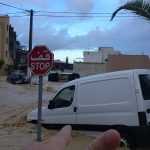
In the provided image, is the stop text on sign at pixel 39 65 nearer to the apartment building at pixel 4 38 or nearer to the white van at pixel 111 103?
the white van at pixel 111 103

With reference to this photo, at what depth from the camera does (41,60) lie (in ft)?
38.1

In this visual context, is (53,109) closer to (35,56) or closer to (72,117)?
(72,117)

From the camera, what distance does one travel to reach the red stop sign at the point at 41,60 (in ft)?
37.5

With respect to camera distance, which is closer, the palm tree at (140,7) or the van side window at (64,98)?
the van side window at (64,98)

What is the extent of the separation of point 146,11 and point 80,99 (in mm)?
3390

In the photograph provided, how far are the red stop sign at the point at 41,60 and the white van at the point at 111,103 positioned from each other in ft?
5.63

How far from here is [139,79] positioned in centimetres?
1187

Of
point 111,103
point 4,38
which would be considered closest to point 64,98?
point 111,103

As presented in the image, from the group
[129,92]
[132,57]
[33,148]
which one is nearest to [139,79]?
[129,92]

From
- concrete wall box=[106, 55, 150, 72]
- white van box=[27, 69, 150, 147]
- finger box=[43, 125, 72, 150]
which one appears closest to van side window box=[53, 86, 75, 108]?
white van box=[27, 69, 150, 147]

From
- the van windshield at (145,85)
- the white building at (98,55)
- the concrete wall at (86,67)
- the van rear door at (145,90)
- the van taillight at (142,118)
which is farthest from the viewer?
the white building at (98,55)

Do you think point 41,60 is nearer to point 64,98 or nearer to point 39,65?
point 39,65

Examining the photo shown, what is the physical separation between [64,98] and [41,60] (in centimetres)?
292

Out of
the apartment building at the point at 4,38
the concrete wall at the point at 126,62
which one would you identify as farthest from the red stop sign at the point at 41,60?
the apartment building at the point at 4,38
